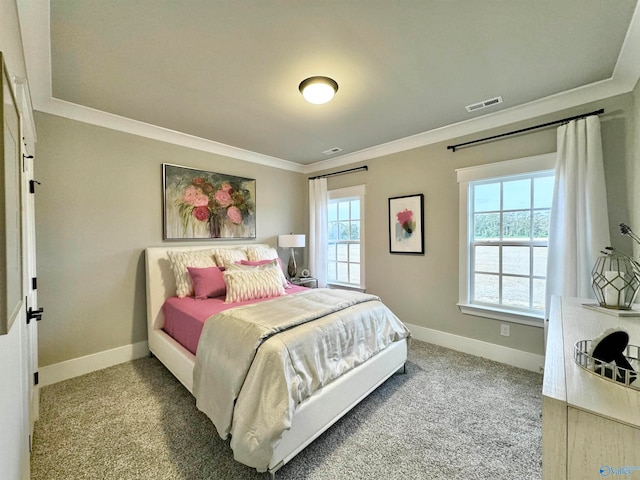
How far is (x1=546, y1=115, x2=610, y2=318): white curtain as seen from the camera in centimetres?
209

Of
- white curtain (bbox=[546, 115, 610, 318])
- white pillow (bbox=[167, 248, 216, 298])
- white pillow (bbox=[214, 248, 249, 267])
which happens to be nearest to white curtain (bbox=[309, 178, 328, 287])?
white pillow (bbox=[214, 248, 249, 267])

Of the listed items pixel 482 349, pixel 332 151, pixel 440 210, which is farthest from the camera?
pixel 332 151

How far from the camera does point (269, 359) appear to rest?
1455 mm

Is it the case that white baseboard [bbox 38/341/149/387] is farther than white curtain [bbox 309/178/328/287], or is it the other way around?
white curtain [bbox 309/178/328/287]

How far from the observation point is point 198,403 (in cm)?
177

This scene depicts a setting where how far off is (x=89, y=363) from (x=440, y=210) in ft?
13.2

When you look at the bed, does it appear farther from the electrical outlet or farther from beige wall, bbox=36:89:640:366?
the electrical outlet

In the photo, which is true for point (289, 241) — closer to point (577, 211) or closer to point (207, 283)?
point (207, 283)

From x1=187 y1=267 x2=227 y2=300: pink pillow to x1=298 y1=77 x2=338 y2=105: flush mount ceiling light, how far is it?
6.23 ft

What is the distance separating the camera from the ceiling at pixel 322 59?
4.73 ft

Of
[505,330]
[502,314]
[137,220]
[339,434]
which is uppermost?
[137,220]

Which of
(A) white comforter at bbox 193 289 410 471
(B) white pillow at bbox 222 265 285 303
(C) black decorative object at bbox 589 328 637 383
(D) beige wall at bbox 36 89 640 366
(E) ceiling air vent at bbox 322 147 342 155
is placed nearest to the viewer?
(C) black decorative object at bbox 589 328 637 383

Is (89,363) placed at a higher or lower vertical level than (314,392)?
lower

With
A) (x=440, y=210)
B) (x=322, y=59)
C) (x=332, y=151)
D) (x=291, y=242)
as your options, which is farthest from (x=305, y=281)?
(x=322, y=59)
